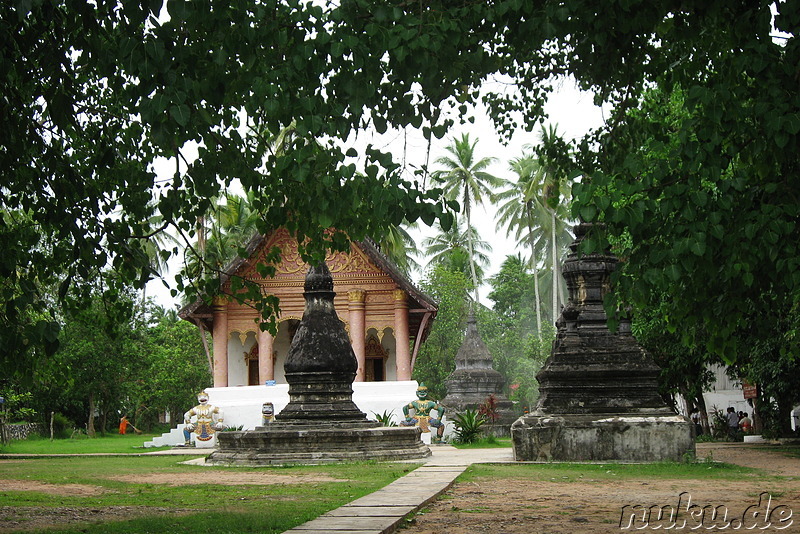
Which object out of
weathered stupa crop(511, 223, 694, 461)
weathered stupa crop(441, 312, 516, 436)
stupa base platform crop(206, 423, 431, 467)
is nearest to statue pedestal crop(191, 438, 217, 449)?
stupa base platform crop(206, 423, 431, 467)

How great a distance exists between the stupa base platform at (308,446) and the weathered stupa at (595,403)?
2.62 m

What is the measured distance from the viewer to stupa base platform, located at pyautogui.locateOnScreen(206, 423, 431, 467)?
14.0m

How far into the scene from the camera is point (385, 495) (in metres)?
8.07

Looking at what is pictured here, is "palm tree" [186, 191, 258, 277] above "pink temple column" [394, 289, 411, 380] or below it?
above

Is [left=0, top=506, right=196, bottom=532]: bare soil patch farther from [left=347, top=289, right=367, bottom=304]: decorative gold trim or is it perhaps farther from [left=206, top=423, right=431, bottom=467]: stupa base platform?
[left=347, top=289, right=367, bottom=304]: decorative gold trim

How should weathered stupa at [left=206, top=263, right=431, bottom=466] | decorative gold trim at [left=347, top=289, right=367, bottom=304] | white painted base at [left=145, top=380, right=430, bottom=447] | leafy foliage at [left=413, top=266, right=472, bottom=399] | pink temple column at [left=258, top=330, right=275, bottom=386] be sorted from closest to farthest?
weathered stupa at [left=206, top=263, right=431, bottom=466], white painted base at [left=145, top=380, right=430, bottom=447], pink temple column at [left=258, top=330, right=275, bottom=386], decorative gold trim at [left=347, top=289, right=367, bottom=304], leafy foliage at [left=413, top=266, right=472, bottom=399]

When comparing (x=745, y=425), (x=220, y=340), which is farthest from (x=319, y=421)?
(x=745, y=425)

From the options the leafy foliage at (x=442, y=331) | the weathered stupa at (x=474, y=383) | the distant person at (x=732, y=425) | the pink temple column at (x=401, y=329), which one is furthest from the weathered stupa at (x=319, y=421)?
the leafy foliage at (x=442, y=331)

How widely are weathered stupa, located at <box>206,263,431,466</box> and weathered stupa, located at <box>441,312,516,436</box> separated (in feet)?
49.4

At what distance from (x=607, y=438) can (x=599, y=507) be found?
497 cm

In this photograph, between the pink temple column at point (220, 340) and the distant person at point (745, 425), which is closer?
the pink temple column at point (220, 340)

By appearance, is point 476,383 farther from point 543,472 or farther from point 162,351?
point 543,472

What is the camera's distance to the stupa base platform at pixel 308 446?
551 inches

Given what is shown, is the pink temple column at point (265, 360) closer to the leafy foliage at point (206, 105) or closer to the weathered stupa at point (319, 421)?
the weathered stupa at point (319, 421)
